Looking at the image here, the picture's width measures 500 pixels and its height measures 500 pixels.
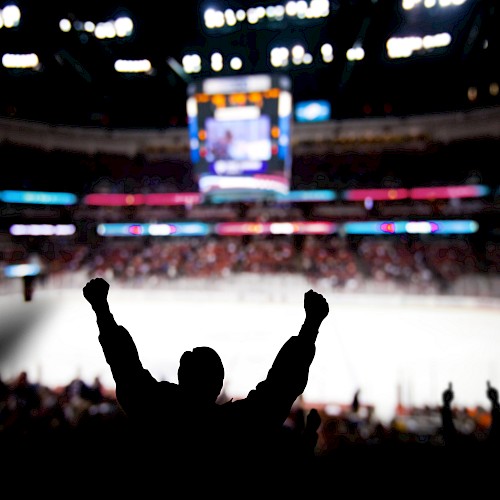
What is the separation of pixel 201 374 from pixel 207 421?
0.35ft

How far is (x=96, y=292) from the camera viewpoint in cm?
118

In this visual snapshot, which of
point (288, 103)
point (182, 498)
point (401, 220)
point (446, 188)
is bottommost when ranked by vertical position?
point (182, 498)

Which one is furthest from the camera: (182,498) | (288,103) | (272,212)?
(272,212)

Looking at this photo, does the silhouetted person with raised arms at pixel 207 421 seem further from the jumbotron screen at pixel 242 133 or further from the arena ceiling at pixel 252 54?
the jumbotron screen at pixel 242 133

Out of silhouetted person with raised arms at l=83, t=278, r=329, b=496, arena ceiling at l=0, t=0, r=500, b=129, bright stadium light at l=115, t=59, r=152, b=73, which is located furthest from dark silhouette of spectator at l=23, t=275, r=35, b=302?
silhouetted person with raised arms at l=83, t=278, r=329, b=496

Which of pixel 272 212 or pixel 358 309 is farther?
pixel 272 212

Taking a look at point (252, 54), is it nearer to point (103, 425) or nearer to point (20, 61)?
point (20, 61)

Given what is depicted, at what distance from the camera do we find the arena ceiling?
7.19 m

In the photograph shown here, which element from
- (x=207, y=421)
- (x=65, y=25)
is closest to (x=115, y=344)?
(x=207, y=421)

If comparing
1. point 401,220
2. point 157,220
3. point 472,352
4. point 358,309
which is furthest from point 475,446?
point 157,220

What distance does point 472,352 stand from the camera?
718 centimetres

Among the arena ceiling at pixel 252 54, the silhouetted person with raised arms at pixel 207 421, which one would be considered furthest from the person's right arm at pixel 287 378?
the arena ceiling at pixel 252 54

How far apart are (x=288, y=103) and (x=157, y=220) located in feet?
28.1

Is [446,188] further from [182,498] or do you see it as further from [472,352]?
[182,498]
